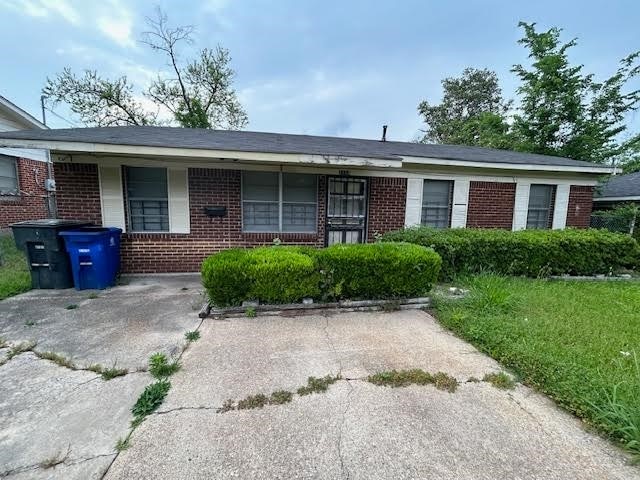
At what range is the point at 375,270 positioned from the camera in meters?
4.25

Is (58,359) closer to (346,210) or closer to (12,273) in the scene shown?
(12,273)

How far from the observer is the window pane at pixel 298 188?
21.4 ft

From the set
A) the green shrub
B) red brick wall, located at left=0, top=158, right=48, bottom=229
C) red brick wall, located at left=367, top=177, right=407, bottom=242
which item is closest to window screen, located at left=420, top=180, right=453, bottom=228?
red brick wall, located at left=367, top=177, right=407, bottom=242

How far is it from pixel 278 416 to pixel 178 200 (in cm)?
528

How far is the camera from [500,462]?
1748 mm

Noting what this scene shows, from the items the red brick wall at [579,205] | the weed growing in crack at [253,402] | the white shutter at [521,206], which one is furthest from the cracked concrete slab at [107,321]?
the red brick wall at [579,205]

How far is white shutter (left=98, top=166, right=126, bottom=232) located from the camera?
569 cm

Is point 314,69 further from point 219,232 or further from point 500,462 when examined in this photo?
point 500,462

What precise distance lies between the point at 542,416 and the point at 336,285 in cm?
263

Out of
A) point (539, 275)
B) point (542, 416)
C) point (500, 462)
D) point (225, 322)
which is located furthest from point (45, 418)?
point (539, 275)

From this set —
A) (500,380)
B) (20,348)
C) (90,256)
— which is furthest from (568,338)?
(90,256)

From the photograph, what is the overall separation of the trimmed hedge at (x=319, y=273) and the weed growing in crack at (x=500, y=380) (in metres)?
1.84

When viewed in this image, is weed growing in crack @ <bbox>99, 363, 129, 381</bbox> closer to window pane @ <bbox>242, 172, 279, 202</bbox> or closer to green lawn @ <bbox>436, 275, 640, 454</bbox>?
green lawn @ <bbox>436, 275, 640, 454</bbox>

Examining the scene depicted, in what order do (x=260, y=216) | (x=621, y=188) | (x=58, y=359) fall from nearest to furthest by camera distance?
(x=58, y=359), (x=260, y=216), (x=621, y=188)
